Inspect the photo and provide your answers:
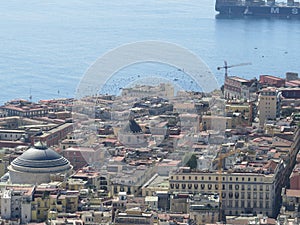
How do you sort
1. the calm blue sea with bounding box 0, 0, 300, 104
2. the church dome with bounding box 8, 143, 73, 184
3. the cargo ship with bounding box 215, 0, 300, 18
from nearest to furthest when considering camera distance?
the church dome with bounding box 8, 143, 73, 184 < the calm blue sea with bounding box 0, 0, 300, 104 < the cargo ship with bounding box 215, 0, 300, 18

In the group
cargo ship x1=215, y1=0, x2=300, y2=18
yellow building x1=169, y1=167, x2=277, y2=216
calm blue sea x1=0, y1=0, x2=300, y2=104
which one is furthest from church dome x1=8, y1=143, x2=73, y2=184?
cargo ship x1=215, y1=0, x2=300, y2=18

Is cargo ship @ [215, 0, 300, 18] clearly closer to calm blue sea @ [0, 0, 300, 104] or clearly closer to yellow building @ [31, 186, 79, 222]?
calm blue sea @ [0, 0, 300, 104]

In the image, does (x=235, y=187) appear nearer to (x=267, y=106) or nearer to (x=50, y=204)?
(x=50, y=204)

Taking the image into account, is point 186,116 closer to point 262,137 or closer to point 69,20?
point 262,137

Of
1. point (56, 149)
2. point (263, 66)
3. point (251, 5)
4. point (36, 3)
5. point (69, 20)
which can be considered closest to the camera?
point (56, 149)

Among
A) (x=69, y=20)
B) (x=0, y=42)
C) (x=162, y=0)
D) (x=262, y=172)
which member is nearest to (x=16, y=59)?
(x=0, y=42)

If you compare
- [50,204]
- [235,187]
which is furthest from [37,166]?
[235,187]

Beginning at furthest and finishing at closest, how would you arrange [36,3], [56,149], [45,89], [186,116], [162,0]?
[162,0] → [36,3] → [45,89] → [186,116] → [56,149]
